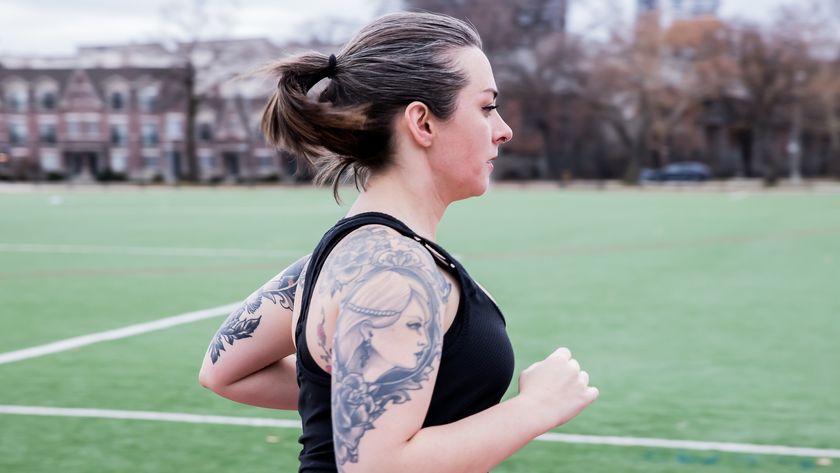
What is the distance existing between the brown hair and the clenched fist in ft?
1.70

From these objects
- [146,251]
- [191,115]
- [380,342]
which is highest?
[380,342]

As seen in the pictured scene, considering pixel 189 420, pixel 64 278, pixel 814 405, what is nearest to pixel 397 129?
pixel 189 420

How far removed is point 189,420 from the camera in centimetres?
598

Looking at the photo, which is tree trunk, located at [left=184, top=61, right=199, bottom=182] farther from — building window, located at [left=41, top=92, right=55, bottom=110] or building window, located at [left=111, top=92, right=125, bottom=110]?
building window, located at [left=41, top=92, right=55, bottom=110]

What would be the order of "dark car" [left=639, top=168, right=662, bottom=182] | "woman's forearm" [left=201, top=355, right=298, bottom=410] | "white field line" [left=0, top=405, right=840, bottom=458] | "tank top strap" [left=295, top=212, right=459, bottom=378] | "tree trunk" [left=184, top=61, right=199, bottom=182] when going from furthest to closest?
"tree trunk" [left=184, top=61, right=199, bottom=182] < "dark car" [left=639, top=168, right=662, bottom=182] < "white field line" [left=0, top=405, right=840, bottom=458] < "woman's forearm" [left=201, top=355, right=298, bottom=410] < "tank top strap" [left=295, top=212, right=459, bottom=378]

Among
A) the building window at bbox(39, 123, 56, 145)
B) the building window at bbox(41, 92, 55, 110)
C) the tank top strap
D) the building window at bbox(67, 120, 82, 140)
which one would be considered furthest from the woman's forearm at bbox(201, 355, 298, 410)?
the building window at bbox(41, 92, 55, 110)

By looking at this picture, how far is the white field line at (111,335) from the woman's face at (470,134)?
646cm

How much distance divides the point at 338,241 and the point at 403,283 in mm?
204

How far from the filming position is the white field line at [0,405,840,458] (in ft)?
17.6

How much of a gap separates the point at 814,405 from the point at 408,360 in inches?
206

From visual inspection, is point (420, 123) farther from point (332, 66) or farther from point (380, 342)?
point (380, 342)

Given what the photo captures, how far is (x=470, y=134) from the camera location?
2.01 metres

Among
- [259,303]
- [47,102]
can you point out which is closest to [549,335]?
[259,303]

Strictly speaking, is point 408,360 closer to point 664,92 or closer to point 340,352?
point 340,352
